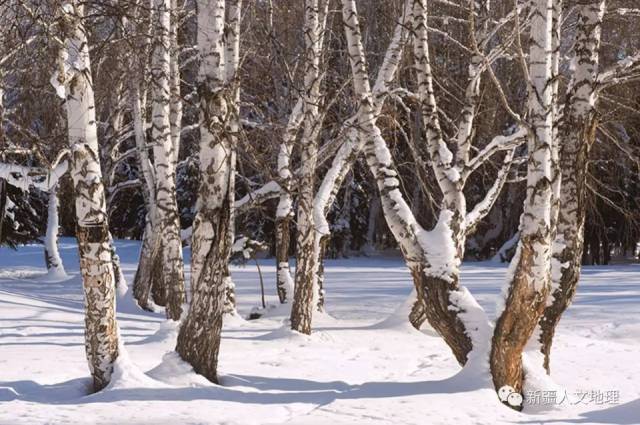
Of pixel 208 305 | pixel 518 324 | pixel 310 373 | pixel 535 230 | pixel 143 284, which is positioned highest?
pixel 535 230

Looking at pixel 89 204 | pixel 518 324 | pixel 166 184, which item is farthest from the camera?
pixel 166 184

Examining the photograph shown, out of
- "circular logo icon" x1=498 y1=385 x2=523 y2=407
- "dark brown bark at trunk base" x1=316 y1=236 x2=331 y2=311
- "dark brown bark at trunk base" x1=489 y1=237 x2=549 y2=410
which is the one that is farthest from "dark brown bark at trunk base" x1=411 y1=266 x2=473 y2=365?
"dark brown bark at trunk base" x1=316 y1=236 x2=331 y2=311

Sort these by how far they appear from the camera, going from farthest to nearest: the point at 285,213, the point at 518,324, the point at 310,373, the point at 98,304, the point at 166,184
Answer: the point at 285,213 → the point at 166,184 → the point at 310,373 → the point at 518,324 → the point at 98,304

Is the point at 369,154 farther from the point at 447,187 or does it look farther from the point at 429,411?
the point at 429,411

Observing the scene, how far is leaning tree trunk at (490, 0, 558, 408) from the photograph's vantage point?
6.83 meters

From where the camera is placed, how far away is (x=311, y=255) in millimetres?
10906

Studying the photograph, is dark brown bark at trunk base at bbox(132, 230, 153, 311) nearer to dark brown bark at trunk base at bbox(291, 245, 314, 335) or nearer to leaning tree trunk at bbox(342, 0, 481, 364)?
dark brown bark at trunk base at bbox(291, 245, 314, 335)

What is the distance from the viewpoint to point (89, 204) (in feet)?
21.2

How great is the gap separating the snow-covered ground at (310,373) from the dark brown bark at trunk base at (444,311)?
13.2 inches

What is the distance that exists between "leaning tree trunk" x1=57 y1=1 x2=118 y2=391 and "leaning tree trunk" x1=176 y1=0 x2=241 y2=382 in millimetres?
745

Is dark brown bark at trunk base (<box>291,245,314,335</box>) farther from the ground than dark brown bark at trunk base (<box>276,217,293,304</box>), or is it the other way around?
dark brown bark at trunk base (<box>276,217,293,304</box>)

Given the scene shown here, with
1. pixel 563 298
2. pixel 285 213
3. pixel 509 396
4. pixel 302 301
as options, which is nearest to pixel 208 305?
pixel 509 396

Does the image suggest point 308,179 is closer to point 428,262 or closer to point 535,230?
point 428,262

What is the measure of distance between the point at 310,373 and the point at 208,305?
5.12 ft
